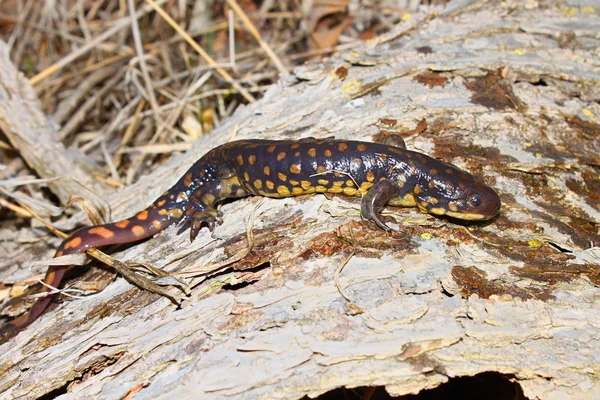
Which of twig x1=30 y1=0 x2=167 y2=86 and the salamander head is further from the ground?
twig x1=30 y1=0 x2=167 y2=86

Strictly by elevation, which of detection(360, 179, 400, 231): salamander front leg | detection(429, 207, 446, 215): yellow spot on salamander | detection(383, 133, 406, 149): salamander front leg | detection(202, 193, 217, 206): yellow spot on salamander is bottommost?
detection(429, 207, 446, 215): yellow spot on salamander

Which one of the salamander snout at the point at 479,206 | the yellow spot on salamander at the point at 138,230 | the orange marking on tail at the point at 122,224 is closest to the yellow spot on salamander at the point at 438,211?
the salamander snout at the point at 479,206

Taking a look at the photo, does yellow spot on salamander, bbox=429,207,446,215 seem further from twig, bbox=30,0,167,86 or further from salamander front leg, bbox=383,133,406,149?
twig, bbox=30,0,167,86

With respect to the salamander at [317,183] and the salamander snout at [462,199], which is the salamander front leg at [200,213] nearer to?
the salamander at [317,183]

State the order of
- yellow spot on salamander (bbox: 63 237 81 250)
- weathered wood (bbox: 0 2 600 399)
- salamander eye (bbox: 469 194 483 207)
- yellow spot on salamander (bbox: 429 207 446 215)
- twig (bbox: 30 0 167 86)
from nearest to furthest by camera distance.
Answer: weathered wood (bbox: 0 2 600 399) < salamander eye (bbox: 469 194 483 207) < yellow spot on salamander (bbox: 429 207 446 215) < yellow spot on salamander (bbox: 63 237 81 250) < twig (bbox: 30 0 167 86)

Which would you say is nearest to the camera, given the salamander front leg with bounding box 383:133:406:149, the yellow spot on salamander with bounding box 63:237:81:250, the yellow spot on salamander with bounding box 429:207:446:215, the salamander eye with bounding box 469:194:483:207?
the salamander eye with bounding box 469:194:483:207

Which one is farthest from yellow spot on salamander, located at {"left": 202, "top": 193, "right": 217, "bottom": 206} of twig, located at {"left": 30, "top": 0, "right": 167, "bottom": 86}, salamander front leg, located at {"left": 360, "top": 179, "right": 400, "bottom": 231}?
twig, located at {"left": 30, "top": 0, "right": 167, "bottom": 86}

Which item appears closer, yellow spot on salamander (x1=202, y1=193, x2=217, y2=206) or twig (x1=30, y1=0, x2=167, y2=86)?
yellow spot on salamander (x1=202, y1=193, x2=217, y2=206)
